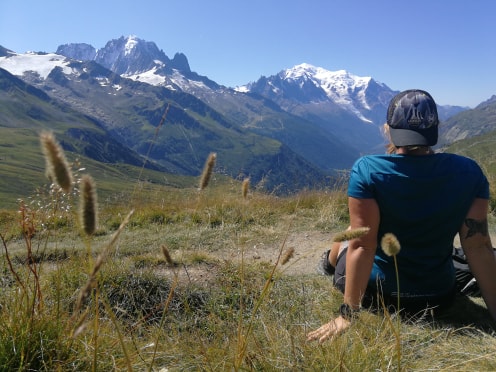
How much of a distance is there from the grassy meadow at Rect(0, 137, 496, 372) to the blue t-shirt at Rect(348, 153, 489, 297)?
61cm

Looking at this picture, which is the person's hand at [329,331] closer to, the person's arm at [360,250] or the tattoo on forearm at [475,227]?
the person's arm at [360,250]

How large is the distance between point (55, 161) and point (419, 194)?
253 cm

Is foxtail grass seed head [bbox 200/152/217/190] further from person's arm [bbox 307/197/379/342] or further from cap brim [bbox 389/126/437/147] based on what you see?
cap brim [bbox 389/126/437/147]

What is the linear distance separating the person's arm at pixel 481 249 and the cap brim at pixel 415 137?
0.68 metres

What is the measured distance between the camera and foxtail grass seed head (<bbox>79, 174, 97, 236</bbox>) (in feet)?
3.74

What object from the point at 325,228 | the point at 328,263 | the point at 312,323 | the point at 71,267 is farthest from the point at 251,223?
the point at 312,323

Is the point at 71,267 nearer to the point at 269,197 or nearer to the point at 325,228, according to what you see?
the point at 325,228

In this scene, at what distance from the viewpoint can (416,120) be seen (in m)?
2.78

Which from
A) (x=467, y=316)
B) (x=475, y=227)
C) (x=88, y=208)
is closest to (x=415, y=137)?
(x=475, y=227)

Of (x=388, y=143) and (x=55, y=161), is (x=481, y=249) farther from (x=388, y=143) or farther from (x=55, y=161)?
(x=55, y=161)

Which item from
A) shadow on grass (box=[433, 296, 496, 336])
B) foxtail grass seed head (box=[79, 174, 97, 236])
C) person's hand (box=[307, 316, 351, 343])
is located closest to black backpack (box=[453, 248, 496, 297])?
shadow on grass (box=[433, 296, 496, 336])

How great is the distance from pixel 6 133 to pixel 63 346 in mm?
212860

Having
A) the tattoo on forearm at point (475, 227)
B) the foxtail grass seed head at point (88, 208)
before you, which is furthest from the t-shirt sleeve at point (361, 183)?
the foxtail grass seed head at point (88, 208)

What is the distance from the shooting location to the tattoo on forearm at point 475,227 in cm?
302
